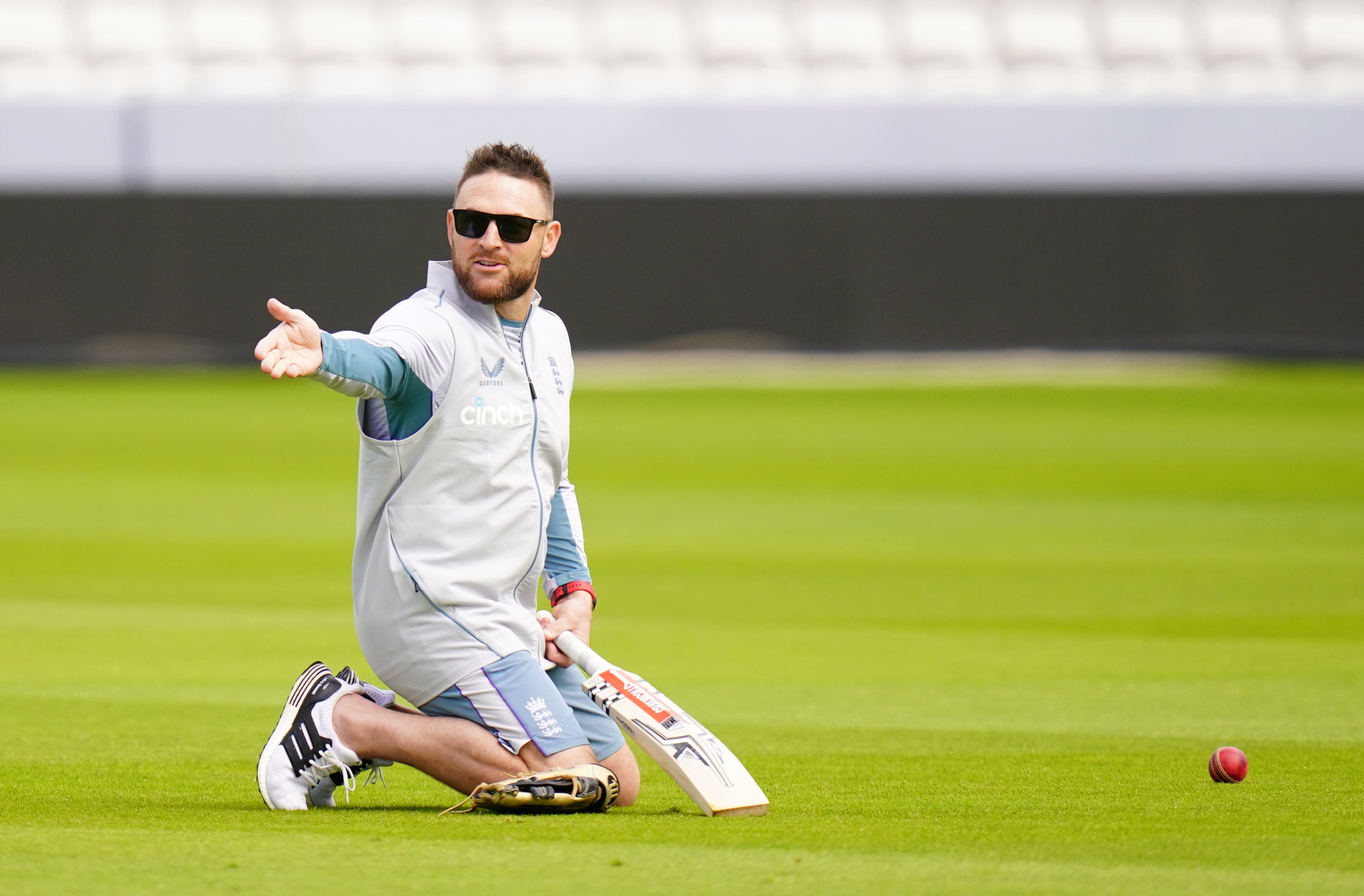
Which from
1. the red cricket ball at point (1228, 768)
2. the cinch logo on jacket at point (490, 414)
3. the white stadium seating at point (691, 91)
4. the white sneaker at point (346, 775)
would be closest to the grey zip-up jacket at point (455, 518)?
the cinch logo on jacket at point (490, 414)

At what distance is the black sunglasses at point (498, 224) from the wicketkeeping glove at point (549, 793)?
4.22 feet

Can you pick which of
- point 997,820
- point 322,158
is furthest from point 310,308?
point 997,820

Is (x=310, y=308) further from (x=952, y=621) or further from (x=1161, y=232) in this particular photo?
(x=952, y=621)

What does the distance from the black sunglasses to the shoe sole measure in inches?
45.5

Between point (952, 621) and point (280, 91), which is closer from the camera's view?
point (952, 621)

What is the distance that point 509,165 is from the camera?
15.8 ft

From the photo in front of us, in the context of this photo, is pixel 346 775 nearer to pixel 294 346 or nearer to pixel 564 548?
pixel 564 548

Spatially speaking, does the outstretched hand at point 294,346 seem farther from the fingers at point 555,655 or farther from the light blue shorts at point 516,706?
the fingers at point 555,655

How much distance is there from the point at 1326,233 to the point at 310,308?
12.2 metres

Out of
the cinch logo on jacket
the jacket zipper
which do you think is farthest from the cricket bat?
the cinch logo on jacket

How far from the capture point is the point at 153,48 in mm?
28141

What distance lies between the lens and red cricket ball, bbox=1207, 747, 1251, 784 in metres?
5.22

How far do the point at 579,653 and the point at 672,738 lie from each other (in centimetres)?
36

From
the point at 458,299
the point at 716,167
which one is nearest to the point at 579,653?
the point at 458,299
